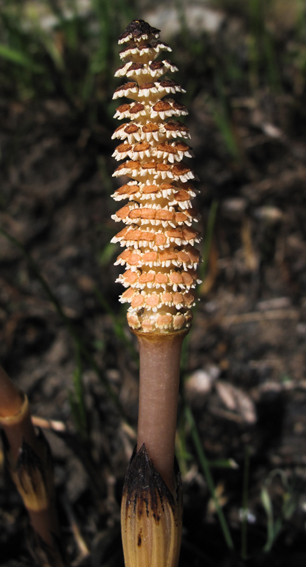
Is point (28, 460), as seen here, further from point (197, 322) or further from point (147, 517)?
point (197, 322)

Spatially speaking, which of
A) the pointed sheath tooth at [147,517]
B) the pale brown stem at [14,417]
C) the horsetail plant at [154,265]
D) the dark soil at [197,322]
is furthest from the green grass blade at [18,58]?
the pointed sheath tooth at [147,517]

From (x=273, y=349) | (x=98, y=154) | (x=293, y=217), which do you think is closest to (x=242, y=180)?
(x=293, y=217)

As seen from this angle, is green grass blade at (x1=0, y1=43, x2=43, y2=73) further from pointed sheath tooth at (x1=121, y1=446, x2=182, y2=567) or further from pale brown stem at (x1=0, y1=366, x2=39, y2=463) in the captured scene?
pointed sheath tooth at (x1=121, y1=446, x2=182, y2=567)

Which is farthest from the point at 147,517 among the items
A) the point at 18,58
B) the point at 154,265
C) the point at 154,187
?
the point at 18,58

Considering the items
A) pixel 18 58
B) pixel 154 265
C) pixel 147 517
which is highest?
pixel 18 58

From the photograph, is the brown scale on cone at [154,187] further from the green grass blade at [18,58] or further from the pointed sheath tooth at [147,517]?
the green grass blade at [18,58]

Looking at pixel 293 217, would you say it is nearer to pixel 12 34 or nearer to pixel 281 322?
pixel 281 322
